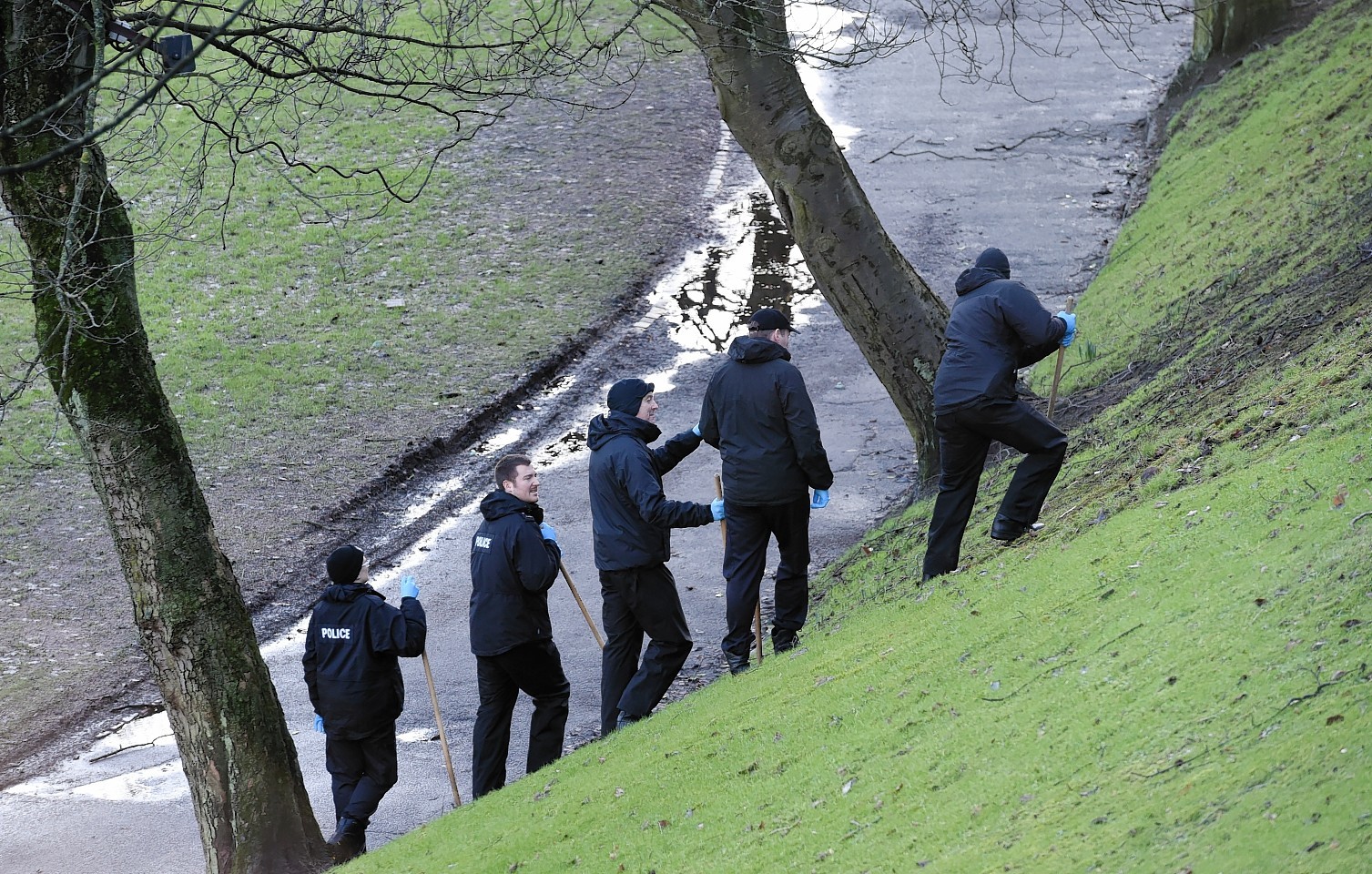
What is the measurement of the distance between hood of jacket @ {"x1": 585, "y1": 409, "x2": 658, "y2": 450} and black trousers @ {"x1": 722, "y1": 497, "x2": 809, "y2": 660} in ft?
2.09

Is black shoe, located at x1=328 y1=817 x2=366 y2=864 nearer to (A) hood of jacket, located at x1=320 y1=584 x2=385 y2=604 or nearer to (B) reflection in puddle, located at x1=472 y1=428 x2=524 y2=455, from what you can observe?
(A) hood of jacket, located at x1=320 y1=584 x2=385 y2=604

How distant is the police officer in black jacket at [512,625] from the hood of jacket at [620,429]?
435 mm

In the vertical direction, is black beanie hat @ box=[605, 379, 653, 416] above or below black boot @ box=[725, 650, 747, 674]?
above

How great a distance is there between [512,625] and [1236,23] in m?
16.2

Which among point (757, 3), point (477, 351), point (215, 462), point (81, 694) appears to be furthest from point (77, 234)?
point (477, 351)

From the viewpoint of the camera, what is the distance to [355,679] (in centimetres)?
773

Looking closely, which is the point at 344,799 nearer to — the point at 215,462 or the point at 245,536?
the point at 245,536

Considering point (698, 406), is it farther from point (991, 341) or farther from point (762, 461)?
point (991, 341)

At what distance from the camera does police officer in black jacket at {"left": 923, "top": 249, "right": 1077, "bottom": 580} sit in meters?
7.37

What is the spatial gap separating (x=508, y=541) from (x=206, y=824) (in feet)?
7.72

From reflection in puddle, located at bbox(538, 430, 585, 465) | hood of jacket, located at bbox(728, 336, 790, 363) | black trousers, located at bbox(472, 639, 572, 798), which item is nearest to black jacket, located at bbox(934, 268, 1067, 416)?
hood of jacket, located at bbox(728, 336, 790, 363)

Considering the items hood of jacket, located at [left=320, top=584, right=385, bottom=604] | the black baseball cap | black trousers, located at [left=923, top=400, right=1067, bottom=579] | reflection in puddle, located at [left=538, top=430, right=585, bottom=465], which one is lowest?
black trousers, located at [left=923, top=400, right=1067, bottom=579]

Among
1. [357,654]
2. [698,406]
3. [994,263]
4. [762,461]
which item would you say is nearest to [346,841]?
[357,654]

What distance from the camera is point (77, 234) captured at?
6988 mm
